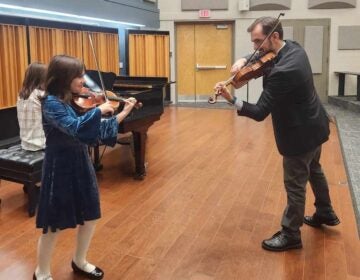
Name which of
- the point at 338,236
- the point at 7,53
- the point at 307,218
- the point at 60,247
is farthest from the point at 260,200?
the point at 7,53

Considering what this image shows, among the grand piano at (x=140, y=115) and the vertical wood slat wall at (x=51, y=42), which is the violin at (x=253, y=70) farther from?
the vertical wood slat wall at (x=51, y=42)

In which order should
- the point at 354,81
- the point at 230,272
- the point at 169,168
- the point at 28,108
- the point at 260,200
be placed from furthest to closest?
the point at 354,81 → the point at 169,168 → the point at 260,200 → the point at 28,108 → the point at 230,272

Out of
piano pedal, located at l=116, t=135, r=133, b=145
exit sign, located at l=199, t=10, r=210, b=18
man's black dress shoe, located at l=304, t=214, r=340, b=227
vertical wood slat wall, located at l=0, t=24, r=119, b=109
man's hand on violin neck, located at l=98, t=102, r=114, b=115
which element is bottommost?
man's black dress shoe, located at l=304, t=214, r=340, b=227

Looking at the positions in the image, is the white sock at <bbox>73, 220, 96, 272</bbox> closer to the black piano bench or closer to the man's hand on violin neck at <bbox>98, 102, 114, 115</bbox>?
the man's hand on violin neck at <bbox>98, 102, 114, 115</bbox>

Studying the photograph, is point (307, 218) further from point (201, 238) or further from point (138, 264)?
point (138, 264)

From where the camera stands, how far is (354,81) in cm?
957

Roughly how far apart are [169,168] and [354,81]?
21.9 feet

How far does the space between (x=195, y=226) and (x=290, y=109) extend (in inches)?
45.7

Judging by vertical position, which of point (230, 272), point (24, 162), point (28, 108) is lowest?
point (230, 272)

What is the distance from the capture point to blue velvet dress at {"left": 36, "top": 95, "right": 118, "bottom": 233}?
195 centimetres

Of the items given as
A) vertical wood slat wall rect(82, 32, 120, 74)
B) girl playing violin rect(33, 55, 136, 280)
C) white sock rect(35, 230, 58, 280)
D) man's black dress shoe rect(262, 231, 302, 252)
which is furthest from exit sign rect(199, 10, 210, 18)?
white sock rect(35, 230, 58, 280)

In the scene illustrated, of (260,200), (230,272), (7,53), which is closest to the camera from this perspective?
(230,272)

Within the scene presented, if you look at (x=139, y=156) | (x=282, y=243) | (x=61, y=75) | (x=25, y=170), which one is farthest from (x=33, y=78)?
(x=282, y=243)

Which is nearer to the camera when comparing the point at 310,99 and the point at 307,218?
the point at 310,99
